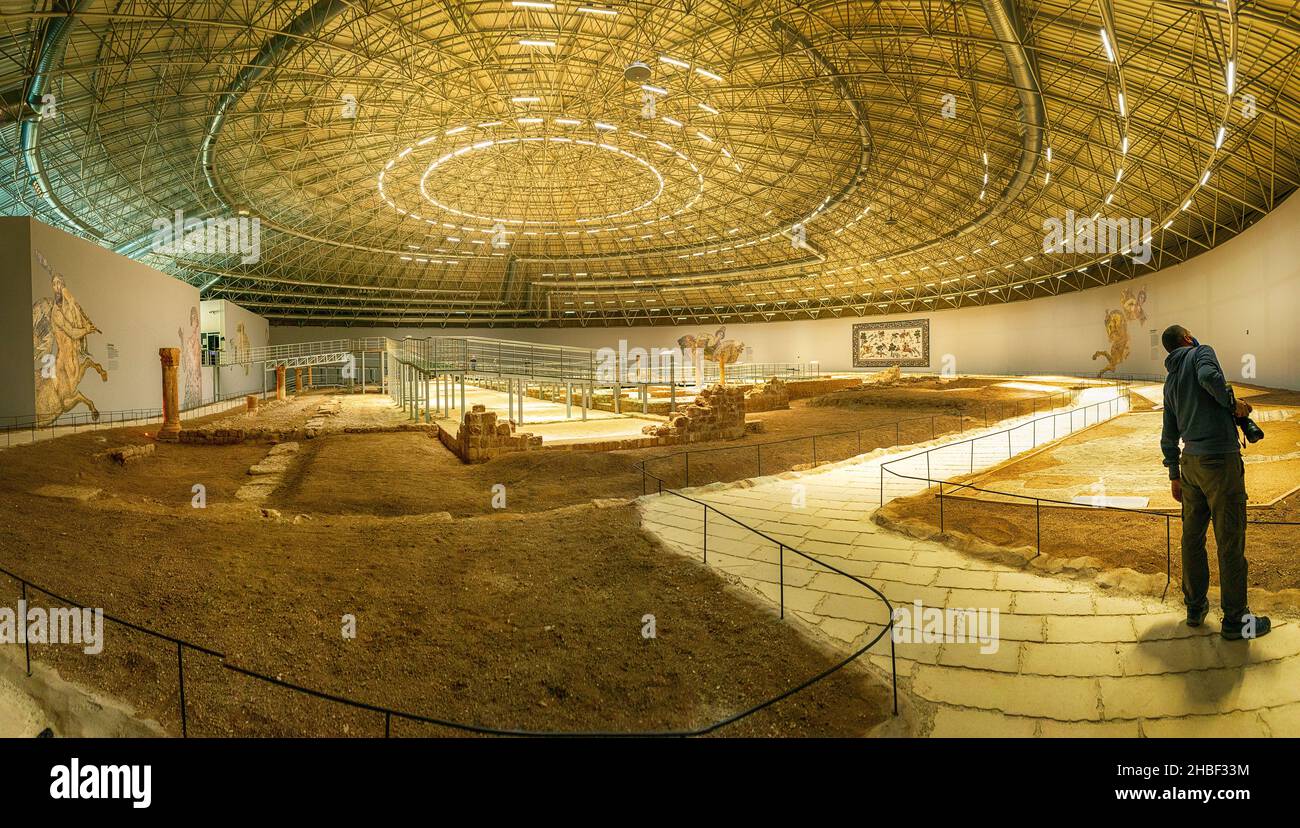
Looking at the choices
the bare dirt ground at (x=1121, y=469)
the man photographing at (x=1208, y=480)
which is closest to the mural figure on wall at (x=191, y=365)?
the bare dirt ground at (x=1121, y=469)

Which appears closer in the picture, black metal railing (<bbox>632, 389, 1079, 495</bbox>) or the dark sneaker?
the dark sneaker

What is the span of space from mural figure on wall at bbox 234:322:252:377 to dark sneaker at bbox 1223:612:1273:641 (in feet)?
164

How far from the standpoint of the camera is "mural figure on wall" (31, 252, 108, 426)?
18.6 metres

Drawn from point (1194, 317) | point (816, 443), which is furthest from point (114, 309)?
point (1194, 317)

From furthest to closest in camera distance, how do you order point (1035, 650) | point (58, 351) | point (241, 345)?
point (241, 345) < point (58, 351) < point (1035, 650)

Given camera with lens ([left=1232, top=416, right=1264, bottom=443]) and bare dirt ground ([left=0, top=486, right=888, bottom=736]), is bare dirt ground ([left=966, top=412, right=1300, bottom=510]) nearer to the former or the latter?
camera with lens ([left=1232, top=416, right=1264, bottom=443])

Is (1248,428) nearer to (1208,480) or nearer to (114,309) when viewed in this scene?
(1208,480)

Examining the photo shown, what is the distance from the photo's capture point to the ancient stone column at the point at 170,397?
2020 centimetres

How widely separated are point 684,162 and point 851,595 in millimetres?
31618

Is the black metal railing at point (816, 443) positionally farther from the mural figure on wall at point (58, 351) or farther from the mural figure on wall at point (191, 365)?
the mural figure on wall at point (191, 365)

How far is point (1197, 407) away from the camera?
14.5 feet

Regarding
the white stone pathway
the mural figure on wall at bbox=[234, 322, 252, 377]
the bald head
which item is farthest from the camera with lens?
the mural figure on wall at bbox=[234, 322, 252, 377]

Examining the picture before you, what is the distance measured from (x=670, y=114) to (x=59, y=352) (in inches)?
914

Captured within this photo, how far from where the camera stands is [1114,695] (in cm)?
398
